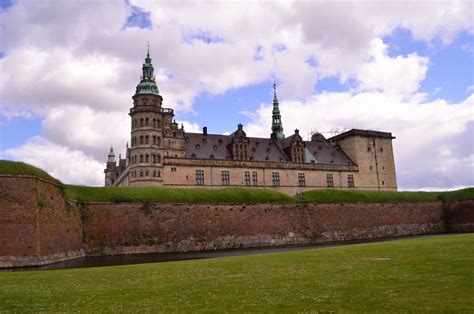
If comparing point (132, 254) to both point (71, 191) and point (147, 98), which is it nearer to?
point (71, 191)

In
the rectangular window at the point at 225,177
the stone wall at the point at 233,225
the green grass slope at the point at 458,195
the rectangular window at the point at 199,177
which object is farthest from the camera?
the rectangular window at the point at 225,177

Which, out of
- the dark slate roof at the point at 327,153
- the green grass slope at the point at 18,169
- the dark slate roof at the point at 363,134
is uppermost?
the dark slate roof at the point at 363,134

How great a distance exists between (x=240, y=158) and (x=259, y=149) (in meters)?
4.92

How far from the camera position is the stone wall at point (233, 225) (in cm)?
3325

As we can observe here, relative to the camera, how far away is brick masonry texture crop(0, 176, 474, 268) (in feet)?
81.9

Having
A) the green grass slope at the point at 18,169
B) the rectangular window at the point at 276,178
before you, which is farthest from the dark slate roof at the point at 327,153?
the green grass slope at the point at 18,169

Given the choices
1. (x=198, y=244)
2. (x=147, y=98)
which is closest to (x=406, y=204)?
(x=198, y=244)

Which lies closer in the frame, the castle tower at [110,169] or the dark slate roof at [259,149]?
the dark slate roof at [259,149]

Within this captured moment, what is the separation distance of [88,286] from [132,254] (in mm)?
20453

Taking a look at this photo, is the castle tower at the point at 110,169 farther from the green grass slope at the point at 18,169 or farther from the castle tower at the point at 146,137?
the green grass slope at the point at 18,169

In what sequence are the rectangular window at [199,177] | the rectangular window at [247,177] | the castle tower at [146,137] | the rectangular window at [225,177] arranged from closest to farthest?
the castle tower at [146,137]
the rectangular window at [199,177]
the rectangular window at [225,177]
the rectangular window at [247,177]

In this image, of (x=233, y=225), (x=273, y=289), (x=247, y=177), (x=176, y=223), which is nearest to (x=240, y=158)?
(x=247, y=177)

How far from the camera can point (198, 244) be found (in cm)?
3575

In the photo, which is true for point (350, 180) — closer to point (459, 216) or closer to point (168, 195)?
point (459, 216)
